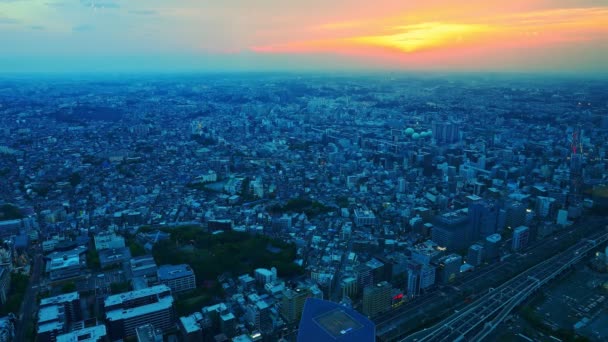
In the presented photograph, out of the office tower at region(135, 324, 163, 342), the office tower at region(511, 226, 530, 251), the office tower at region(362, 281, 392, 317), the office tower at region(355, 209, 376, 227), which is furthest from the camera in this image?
the office tower at region(355, 209, 376, 227)

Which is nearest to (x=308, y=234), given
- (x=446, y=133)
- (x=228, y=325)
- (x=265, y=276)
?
(x=265, y=276)

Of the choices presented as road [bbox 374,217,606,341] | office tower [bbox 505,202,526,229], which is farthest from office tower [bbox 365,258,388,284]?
office tower [bbox 505,202,526,229]

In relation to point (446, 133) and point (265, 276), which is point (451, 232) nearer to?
point (265, 276)

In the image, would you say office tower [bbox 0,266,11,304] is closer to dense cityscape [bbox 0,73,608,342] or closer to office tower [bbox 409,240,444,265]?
dense cityscape [bbox 0,73,608,342]

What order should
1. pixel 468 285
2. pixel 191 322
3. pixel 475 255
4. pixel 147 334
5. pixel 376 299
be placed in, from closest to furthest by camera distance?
pixel 147 334 < pixel 191 322 < pixel 376 299 < pixel 468 285 < pixel 475 255

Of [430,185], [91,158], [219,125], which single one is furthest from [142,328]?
[219,125]

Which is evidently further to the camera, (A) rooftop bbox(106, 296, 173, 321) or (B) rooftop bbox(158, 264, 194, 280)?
(B) rooftop bbox(158, 264, 194, 280)
